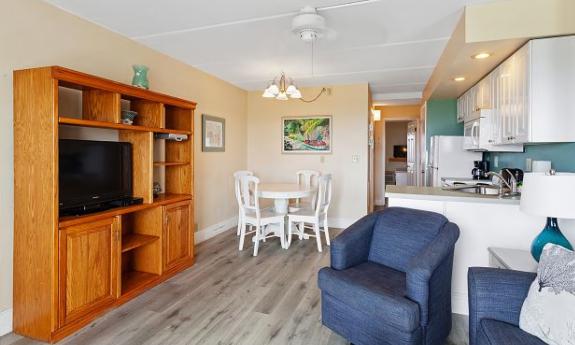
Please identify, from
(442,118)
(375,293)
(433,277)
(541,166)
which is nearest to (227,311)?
(375,293)

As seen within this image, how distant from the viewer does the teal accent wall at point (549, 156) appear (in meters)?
2.66

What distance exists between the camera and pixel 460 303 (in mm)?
2465

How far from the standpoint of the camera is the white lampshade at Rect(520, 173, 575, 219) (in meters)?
1.61

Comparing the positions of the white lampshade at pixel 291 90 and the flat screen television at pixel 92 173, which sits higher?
the white lampshade at pixel 291 90

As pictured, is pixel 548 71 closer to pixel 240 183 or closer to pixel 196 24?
pixel 196 24

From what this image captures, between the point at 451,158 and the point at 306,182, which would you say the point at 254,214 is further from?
the point at 451,158

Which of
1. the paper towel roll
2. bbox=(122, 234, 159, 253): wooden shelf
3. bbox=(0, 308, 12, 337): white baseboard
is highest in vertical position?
the paper towel roll

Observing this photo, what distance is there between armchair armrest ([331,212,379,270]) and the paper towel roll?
171cm

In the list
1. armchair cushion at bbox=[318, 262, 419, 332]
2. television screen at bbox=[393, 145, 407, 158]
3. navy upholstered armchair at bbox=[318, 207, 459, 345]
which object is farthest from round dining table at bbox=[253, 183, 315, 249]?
television screen at bbox=[393, 145, 407, 158]

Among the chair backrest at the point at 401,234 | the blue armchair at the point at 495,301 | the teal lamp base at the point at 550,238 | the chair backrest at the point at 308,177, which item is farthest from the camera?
the chair backrest at the point at 308,177

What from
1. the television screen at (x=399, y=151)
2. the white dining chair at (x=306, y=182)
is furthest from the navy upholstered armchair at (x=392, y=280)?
the television screen at (x=399, y=151)

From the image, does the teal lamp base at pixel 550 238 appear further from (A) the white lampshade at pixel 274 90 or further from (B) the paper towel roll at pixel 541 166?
(A) the white lampshade at pixel 274 90

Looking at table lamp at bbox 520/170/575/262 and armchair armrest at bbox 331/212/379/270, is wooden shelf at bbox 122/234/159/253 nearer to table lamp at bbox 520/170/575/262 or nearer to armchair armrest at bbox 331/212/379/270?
armchair armrest at bbox 331/212/379/270

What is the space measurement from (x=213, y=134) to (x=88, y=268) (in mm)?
2752
